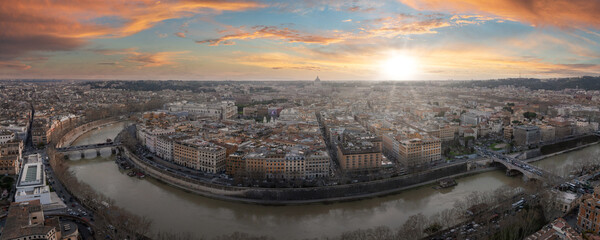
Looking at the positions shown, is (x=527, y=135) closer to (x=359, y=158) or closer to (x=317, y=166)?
(x=359, y=158)

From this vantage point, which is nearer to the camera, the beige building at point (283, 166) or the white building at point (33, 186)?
the white building at point (33, 186)

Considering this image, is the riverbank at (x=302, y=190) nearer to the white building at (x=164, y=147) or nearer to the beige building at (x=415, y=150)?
the beige building at (x=415, y=150)

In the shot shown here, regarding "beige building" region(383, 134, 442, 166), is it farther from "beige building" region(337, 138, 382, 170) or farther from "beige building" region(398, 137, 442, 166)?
"beige building" region(337, 138, 382, 170)

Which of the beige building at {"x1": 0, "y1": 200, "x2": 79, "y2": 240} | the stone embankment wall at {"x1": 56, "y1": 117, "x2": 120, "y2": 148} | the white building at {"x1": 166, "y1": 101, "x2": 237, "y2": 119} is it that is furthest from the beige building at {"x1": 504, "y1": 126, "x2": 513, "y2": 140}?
the stone embankment wall at {"x1": 56, "y1": 117, "x2": 120, "y2": 148}

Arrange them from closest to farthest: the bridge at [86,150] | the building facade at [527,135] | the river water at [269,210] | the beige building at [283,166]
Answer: the river water at [269,210], the beige building at [283,166], the bridge at [86,150], the building facade at [527,135]

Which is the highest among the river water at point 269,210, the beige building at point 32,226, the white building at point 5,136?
the white building at point 5,136

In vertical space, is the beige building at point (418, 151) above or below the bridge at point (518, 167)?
above

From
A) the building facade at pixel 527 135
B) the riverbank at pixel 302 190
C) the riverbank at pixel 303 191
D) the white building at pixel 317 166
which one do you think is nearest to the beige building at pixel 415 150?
the riverbank at pixel 302 190
